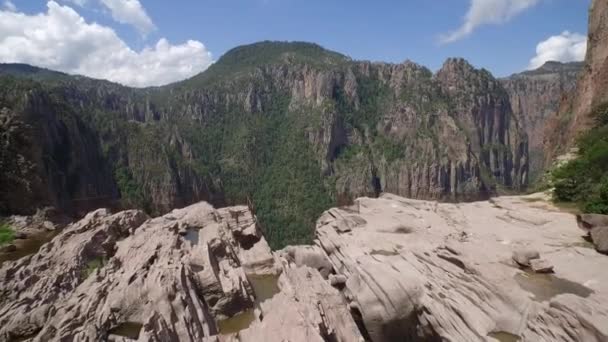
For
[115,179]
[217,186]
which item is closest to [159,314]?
[115,179]

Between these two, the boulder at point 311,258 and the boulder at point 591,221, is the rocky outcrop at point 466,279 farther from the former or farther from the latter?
the boulder at point 591,221

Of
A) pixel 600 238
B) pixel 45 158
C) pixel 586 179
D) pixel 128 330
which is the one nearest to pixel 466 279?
pixel 600 238

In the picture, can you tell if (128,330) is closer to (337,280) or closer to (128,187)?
(337,280)

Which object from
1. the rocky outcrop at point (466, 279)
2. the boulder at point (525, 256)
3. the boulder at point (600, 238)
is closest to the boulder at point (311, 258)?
the rocky outcrop at point (466, 279)

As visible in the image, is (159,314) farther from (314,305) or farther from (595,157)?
(595,157)

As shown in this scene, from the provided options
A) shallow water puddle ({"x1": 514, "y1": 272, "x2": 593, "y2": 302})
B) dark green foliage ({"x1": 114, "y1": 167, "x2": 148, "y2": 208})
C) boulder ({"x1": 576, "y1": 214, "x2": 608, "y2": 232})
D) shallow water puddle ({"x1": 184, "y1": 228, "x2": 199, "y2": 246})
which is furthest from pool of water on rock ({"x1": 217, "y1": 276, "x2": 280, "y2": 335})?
dark green foliage ({"x1": 114, "y1": 167, "x2": 148, "y2": 208})
